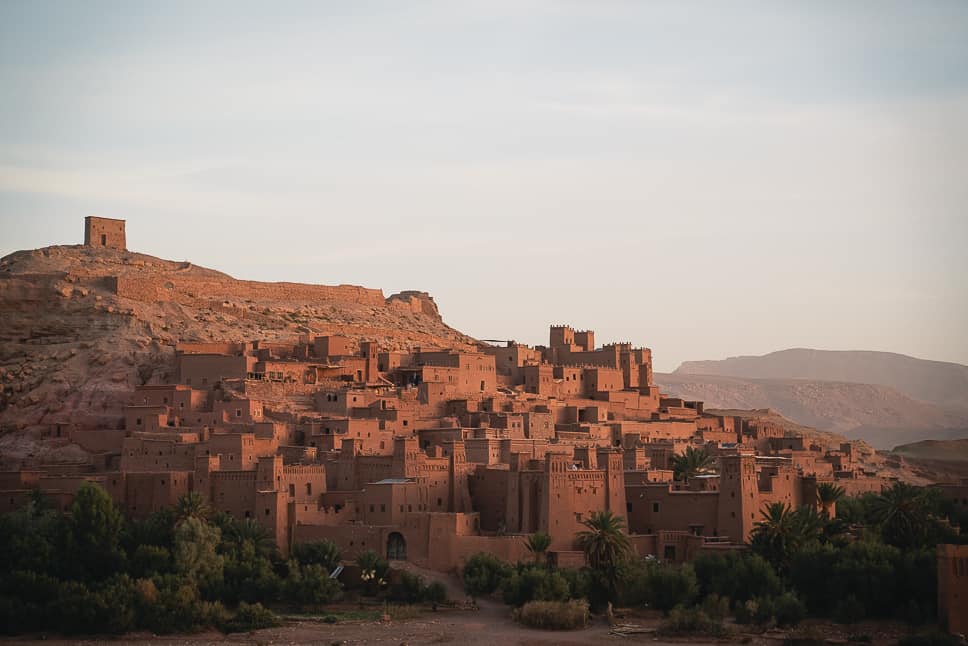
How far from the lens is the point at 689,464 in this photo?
55.3 meters

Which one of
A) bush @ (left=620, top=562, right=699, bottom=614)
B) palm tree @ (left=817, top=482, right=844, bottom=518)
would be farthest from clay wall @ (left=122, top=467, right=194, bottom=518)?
palm tree @ (left=817, top=482, right=844, bottom=518)

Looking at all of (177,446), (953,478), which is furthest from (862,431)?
(177,446)

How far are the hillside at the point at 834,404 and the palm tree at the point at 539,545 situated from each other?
9900 centimetres

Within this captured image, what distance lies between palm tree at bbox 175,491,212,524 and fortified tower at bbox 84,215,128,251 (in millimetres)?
26803

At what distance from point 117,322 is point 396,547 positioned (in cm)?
1847

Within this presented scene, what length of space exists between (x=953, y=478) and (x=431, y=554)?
3269cm

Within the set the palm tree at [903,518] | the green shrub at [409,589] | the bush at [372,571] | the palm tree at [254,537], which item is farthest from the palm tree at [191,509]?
the palm tree at [903,518]

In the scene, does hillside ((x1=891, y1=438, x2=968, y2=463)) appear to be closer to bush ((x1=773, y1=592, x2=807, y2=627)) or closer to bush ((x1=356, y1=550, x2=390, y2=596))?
bush ((x1=773, y1=592, x2=807, y2=627))

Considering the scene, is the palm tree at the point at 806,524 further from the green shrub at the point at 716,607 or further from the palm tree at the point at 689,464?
the palm tree at the point at 689,464

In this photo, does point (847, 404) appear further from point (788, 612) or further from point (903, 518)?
point (788, 612)

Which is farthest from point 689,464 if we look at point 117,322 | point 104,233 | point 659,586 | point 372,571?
point 104,233

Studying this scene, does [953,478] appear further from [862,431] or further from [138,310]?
[862,431]

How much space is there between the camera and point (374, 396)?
60.0m

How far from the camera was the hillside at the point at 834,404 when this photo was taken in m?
151
